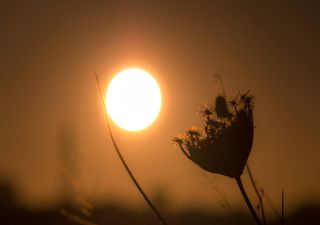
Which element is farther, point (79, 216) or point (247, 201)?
point (79, 216)

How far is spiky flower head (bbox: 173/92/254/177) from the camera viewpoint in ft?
15.6

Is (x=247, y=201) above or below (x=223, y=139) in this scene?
below

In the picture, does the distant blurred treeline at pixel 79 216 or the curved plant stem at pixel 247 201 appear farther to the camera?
the distant blurred treeline at pixel 79 216

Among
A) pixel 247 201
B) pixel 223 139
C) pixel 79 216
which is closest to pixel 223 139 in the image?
pixel 223 139

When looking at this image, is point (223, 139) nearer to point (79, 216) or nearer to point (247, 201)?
point (247, 201)

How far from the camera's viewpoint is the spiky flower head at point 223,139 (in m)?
4.77

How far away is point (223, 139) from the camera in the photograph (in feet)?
15.9

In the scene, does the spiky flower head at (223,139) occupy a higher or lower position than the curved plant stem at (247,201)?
higher

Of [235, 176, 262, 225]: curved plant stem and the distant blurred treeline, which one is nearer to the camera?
[235, 176, 262, 225]: curved plant stem

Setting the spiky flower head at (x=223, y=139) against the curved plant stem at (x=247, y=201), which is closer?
the curved plant stem at (x=247, y=201)

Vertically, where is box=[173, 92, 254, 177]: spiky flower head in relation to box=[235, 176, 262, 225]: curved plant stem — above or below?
above

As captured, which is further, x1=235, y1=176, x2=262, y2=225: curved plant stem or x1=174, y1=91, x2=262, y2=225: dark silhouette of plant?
x1=174, y1=91, x2=262, y2=225: dark silhouette of plant

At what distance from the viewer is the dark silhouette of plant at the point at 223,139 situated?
4.77 meters

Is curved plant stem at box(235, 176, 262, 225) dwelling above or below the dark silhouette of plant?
below
